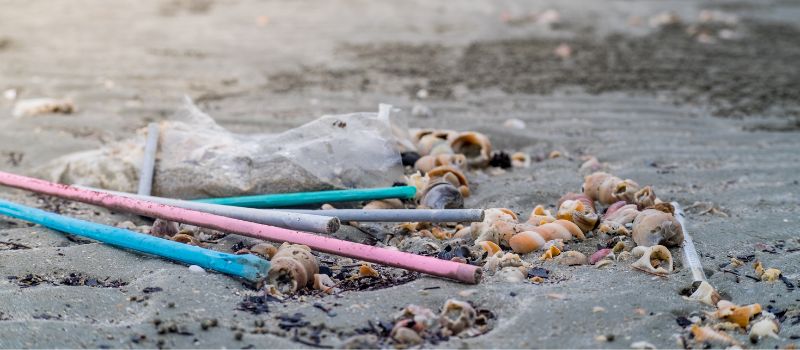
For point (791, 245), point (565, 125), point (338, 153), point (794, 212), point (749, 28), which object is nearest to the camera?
point (791, 245)

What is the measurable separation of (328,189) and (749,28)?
565cm

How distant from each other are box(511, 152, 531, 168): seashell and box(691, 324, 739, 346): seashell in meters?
1.81

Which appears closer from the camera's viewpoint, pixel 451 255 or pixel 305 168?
pixel 451 255

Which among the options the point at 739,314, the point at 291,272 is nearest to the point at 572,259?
the point at 739,314

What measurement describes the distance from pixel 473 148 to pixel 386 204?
84 cm

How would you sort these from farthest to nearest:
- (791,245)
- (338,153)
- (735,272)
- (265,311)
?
(338,153), (791,245), (735,272), (265,311)

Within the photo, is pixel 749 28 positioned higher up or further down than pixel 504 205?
higher up

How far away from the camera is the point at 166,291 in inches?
93.4

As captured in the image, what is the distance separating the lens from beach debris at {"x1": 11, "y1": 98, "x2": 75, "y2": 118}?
4.72 m

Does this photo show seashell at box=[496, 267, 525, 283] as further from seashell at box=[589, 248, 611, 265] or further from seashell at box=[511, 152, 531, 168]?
seashell at box=[511, 152, 531, 168]

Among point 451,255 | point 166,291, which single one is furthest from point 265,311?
point 451,255

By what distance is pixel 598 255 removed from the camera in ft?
8.87

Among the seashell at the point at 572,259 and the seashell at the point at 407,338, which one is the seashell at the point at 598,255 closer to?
the seashell at the point at 572,259

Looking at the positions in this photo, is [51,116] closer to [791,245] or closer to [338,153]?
[338,153]
